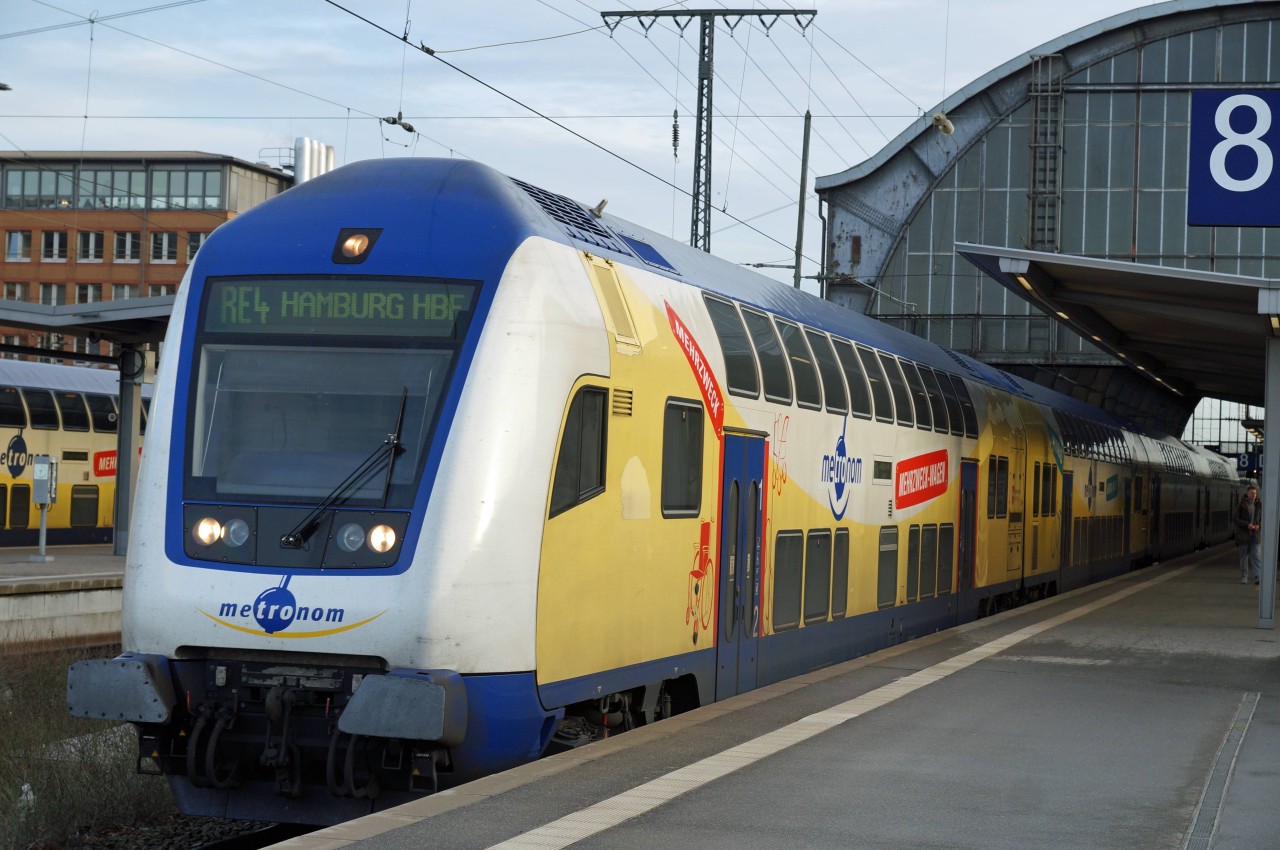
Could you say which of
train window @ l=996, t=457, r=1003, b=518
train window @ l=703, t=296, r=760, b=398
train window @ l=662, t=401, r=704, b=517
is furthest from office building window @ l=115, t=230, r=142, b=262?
train window @ l=662, t=401, r=704, b=517

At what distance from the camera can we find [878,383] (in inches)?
582

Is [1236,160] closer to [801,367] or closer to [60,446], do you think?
[801,367]

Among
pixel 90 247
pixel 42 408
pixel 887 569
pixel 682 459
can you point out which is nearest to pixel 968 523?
pixel 887 569

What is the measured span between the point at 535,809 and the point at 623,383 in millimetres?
2890

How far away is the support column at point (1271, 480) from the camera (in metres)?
17.9

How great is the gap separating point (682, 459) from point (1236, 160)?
8836 mm

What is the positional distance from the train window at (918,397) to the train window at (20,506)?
61.8ft

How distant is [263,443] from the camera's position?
8234 mm

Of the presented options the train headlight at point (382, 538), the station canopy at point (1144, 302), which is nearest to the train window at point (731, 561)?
the train headlight at point (382, 538)

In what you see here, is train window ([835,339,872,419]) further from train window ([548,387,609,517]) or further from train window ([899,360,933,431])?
train window ([548,387,609,517])

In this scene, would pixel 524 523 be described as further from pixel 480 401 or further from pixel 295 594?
pixel 295 594

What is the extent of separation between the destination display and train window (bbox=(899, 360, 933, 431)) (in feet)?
27.9

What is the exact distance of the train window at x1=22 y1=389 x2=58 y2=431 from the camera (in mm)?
28436

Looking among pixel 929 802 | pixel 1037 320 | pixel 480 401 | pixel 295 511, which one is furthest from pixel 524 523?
pixel 1037 320
